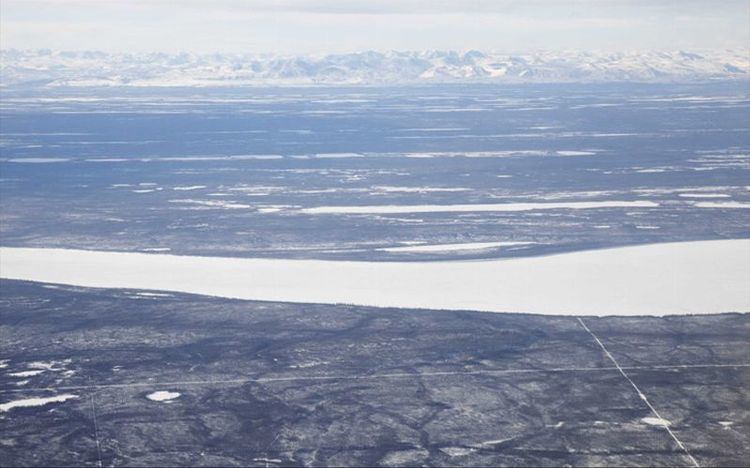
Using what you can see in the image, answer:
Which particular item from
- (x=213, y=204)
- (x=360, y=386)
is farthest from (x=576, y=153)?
(x=360, y=386)

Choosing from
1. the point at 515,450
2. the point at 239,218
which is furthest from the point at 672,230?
the point at 515,450

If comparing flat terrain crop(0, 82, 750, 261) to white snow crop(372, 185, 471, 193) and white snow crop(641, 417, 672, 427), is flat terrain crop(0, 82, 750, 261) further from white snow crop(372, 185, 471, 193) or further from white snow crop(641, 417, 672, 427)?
white snow crop(641, 417, 672, 427)

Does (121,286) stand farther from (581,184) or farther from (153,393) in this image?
(581,184)

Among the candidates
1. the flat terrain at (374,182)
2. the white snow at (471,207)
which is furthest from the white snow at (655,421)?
the white snow at (471,207)

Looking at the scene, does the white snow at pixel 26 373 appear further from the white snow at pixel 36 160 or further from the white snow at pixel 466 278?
the white snow at pixel 36 160

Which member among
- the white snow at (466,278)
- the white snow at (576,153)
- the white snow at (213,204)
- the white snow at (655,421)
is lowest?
the white snow at (576,153)
